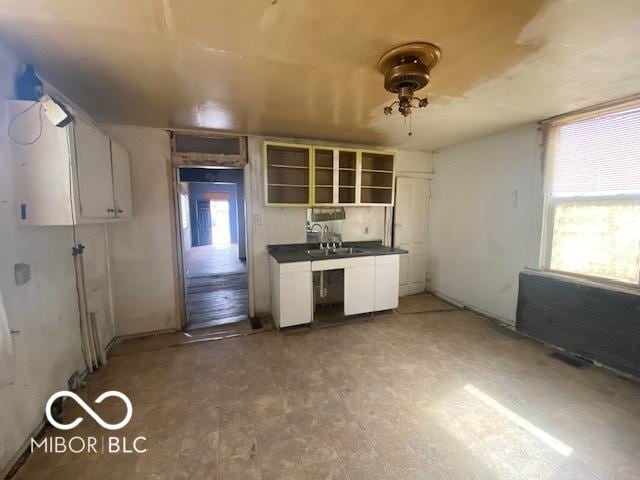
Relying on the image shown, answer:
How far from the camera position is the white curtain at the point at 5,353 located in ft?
4.09

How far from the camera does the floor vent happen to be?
7.97 feet

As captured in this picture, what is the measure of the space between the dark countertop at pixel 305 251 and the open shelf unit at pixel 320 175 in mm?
613

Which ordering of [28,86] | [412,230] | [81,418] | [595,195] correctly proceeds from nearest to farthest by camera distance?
1. [28,86]
2. [81,418]
3. [595,195]
4. [412,230]

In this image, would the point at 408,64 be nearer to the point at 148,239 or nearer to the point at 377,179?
the point at 377,179

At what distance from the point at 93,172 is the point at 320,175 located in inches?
96.0

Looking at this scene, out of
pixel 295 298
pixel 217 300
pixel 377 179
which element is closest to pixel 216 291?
pixel 217 300

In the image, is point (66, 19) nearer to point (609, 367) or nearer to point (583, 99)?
point (583, 99)

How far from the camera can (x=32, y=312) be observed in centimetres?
167

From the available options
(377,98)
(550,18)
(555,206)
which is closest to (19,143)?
(377,98)

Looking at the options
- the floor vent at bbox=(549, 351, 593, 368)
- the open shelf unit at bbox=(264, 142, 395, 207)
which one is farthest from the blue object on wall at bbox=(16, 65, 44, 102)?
the floor vent at bbox=(549, 351, 593, 368)

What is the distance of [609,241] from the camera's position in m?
2.37

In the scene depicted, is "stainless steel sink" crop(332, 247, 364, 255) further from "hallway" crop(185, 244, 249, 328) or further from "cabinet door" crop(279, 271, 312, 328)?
"hallway" crop(185, 244, 249, 328)

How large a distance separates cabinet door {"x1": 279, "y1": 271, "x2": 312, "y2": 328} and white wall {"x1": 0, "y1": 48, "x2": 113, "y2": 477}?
1.82 metres

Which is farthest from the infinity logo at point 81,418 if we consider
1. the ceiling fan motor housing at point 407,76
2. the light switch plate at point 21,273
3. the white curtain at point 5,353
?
the ceiling fan motor housing at point 407,76
